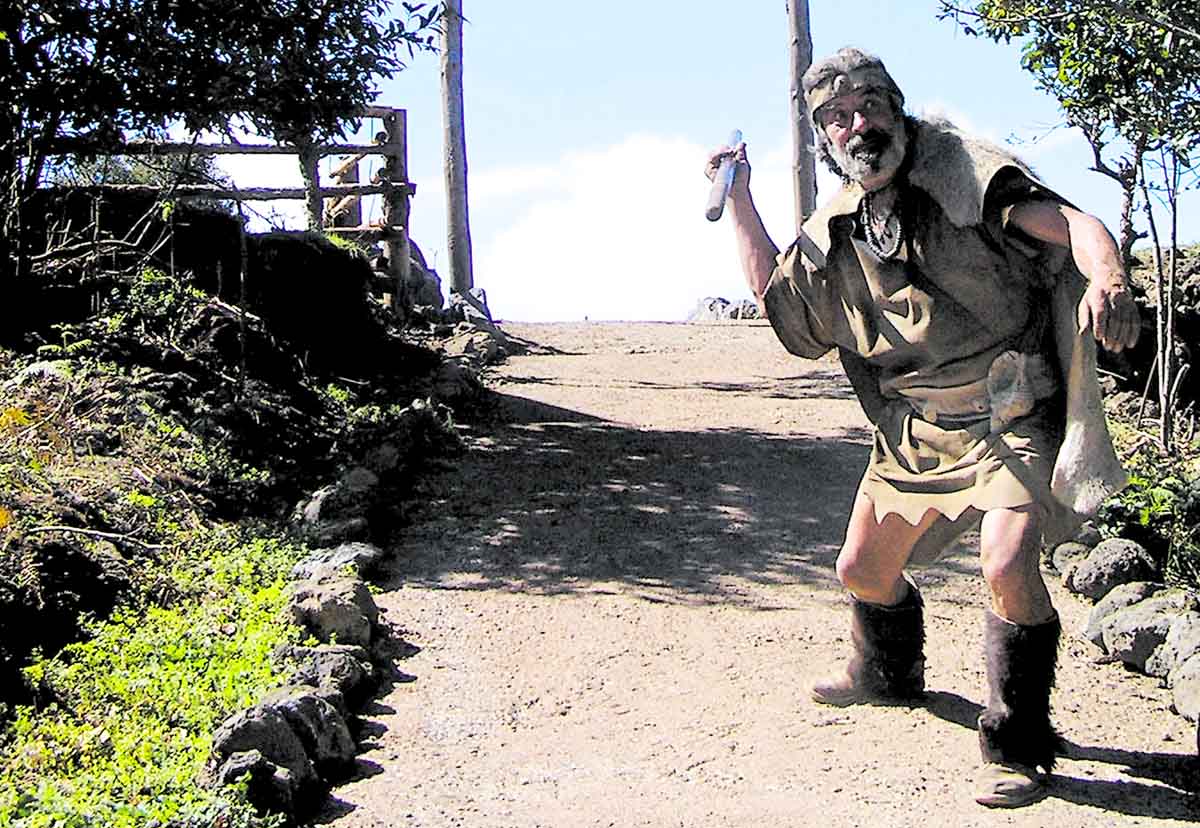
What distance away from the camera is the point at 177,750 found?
4234 mm

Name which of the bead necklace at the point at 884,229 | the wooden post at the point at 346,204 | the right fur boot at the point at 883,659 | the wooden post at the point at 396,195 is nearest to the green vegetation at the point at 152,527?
the right fur boot at the point at 883,659

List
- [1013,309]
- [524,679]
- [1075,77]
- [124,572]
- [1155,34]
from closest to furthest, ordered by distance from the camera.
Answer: [1013,309] → [524,679] → [124,572] → [1155,34] → [1075,77]

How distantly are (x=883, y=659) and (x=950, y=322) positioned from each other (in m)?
1.13

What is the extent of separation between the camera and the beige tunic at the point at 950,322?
4.09 m

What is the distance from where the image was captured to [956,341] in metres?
4.21

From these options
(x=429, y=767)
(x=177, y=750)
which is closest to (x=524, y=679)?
(x=429, y=767)

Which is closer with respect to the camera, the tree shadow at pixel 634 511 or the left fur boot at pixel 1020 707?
the left fur boot at pixel 1020 707

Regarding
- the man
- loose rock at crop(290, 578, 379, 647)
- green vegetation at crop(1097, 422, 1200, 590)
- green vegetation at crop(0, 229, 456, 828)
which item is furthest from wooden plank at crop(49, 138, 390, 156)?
the man

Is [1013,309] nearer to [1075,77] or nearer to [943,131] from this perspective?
[943,131]

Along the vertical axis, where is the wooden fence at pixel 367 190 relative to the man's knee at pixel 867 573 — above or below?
above

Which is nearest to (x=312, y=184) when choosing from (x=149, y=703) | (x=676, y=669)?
(x=676, y=669)

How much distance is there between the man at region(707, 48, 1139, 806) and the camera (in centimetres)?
402

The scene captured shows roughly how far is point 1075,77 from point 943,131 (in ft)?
16.4

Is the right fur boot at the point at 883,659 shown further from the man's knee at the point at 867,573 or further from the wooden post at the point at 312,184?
the wooden post at the point at 312,184
